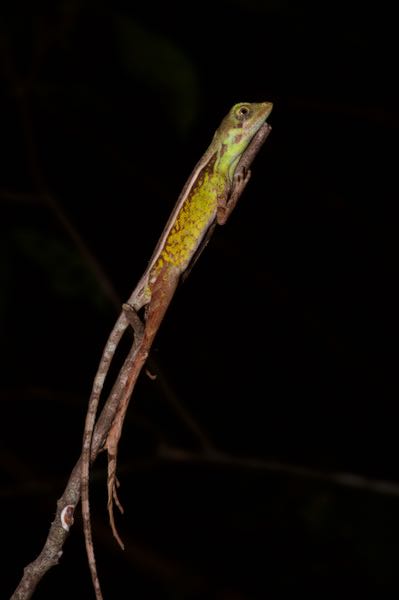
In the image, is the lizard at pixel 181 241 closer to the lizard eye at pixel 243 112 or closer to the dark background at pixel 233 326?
the lizard eye at pixel 243 112

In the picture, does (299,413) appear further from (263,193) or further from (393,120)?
(393,120)

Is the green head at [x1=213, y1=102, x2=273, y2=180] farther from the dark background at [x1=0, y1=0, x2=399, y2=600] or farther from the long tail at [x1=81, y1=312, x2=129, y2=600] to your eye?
the dark background at [x1=0, y1=0, x2=399, y2=600]

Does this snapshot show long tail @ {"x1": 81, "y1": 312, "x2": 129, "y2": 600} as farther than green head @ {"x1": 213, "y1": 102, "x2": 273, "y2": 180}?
No

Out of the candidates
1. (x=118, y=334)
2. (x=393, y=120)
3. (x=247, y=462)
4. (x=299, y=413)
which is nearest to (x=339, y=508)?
(x=247, y=462)

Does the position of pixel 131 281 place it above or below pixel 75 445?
above

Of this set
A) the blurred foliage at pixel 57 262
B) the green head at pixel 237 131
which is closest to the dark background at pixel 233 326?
the blurred foliage at pixel 57 262

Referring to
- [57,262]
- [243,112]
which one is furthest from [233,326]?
[243,112]

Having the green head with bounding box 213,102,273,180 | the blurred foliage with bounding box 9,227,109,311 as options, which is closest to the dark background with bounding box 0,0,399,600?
the blurred foliage with bounding box 9,227,109,311
